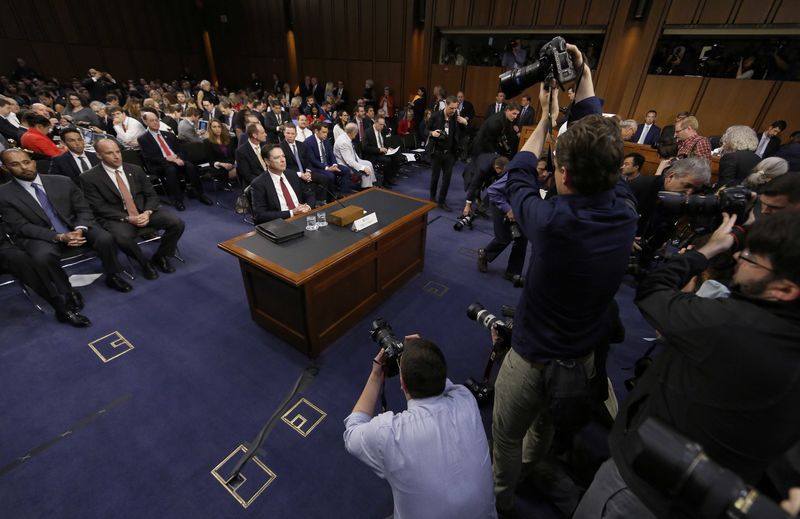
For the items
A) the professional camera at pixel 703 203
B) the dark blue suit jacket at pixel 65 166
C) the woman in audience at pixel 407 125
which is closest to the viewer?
the professional camera at pixel 703 203

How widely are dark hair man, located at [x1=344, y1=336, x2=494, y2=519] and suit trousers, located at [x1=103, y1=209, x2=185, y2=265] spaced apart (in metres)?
3.41

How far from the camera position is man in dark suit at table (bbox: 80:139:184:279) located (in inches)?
134

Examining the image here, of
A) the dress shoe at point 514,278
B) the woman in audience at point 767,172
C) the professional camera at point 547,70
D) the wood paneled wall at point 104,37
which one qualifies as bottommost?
the dress shoe at point 514,278

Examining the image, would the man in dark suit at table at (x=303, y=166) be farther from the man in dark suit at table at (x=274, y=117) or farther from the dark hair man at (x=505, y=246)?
the man in dark suit at table at (x=274, y=117)

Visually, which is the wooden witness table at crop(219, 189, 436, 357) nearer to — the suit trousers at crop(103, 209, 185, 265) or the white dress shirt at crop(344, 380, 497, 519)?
the white dress shirt at crop(344, 380, 497, 519)

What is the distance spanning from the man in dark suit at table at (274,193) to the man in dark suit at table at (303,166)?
1.00 metres

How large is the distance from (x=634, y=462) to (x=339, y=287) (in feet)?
7.31

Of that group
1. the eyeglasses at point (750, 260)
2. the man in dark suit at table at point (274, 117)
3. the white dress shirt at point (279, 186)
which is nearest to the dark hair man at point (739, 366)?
the eyeglasses at point (750, 260)

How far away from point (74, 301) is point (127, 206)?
1.05 meters

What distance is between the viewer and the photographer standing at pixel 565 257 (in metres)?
1.09

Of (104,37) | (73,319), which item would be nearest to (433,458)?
(73,319)

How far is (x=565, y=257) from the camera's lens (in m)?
1.13

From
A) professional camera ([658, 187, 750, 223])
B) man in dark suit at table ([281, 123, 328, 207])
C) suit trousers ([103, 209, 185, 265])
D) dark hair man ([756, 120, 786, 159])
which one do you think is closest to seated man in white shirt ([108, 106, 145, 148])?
man in dark suit at table ([281, 123, 328, 207])

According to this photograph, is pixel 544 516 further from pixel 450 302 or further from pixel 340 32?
pixel 340 32
